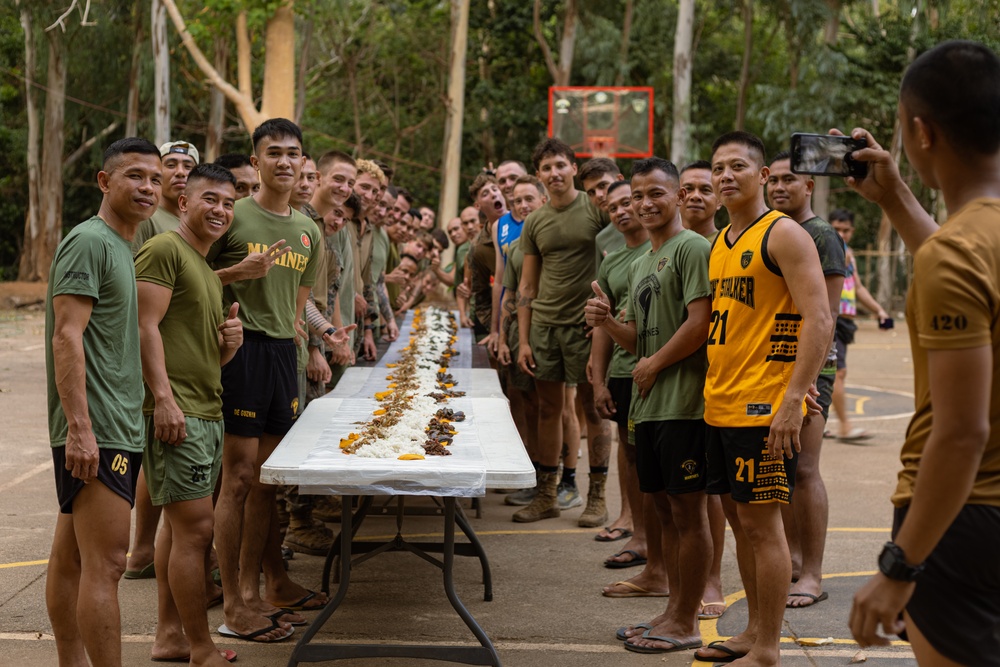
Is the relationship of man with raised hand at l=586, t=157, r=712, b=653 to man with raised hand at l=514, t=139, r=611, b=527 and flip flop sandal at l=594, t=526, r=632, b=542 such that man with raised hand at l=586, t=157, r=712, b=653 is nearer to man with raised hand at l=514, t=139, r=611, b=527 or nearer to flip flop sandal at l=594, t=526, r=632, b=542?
flip flop sandal at l=594, t=526, r=632, b=542

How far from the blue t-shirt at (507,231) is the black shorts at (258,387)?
3743 millimetres

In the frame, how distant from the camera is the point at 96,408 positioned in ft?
12.8

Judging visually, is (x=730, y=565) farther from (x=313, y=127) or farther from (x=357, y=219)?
(x=313, y=127)

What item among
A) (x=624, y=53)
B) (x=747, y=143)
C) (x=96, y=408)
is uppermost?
(x=624, y=53)

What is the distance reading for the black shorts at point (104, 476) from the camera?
12.6 feet

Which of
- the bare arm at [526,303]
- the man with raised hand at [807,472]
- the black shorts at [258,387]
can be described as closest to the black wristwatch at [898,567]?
the man with raised hand at [807,472]

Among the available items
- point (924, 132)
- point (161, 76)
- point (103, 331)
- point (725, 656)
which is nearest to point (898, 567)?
point (924, 132)

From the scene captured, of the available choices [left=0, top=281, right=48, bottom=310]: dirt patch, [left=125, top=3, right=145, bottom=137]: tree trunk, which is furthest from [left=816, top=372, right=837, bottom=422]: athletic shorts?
[left=125, top=3, right=145, bottom=137]: tree trunk

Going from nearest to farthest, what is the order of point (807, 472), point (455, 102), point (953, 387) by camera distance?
point (953, 387)
point (807, 472)
point (455, 102)

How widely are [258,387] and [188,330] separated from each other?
28.4 inches

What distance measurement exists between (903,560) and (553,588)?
12.8 feet

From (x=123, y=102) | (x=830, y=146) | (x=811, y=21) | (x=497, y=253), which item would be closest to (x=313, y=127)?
(x=123, y=102)

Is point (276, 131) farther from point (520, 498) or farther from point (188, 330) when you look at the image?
point (520, 498)

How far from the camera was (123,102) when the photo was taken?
33.5 meters
